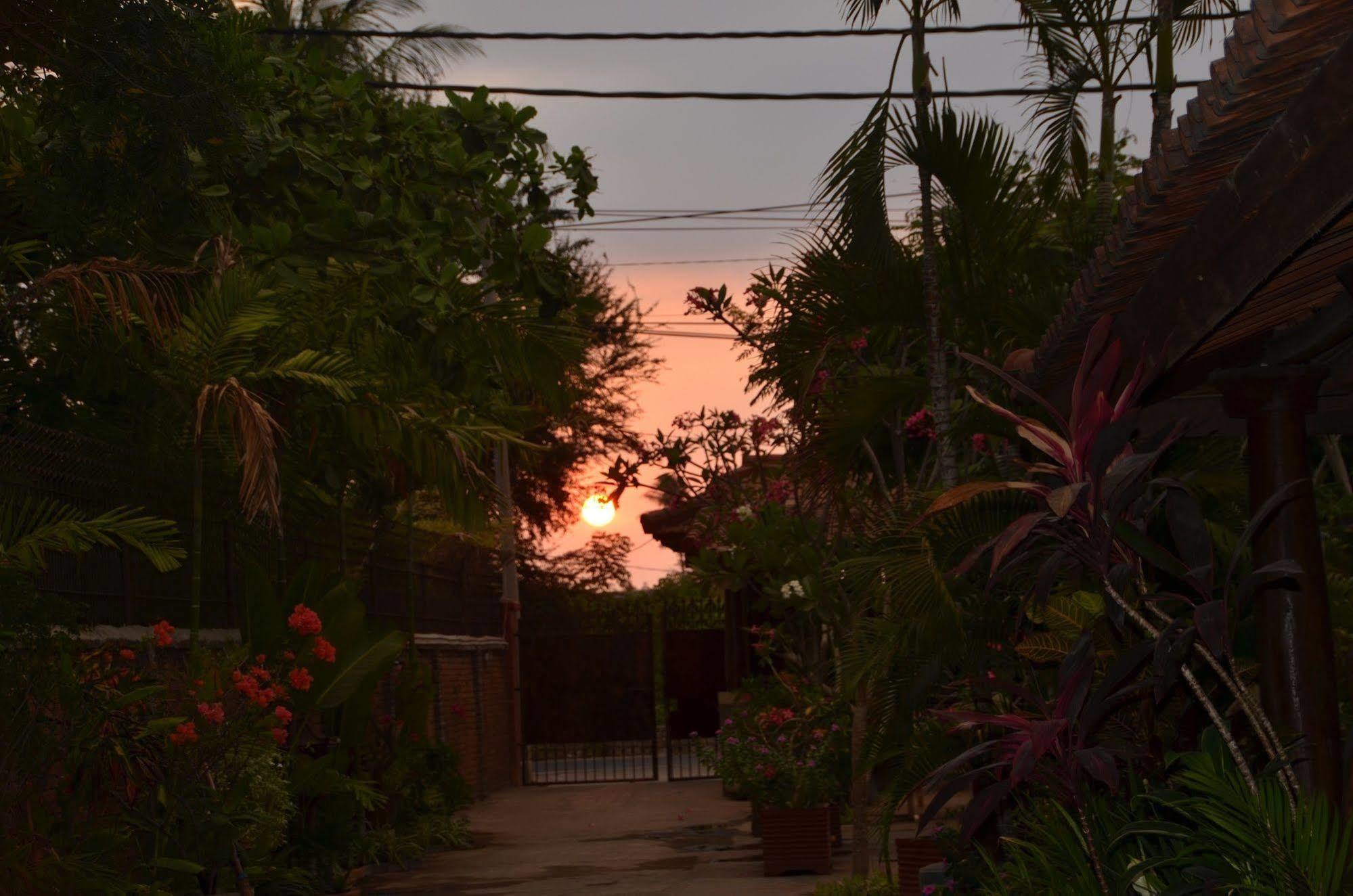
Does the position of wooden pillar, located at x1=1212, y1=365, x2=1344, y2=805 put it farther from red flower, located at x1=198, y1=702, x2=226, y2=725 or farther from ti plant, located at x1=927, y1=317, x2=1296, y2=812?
red flower, located at x1=198, y1=702, x2=226, y2=725

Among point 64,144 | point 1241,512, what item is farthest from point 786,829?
point 64,144

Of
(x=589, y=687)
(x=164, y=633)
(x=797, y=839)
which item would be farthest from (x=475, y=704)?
(x=164, y=633)

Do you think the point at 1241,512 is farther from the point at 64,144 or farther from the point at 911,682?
the point at 64,144

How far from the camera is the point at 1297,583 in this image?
5.61 m

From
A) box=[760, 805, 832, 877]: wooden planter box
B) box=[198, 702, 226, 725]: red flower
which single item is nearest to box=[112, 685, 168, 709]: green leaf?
box=[198, 702, 226, 725]: red flower

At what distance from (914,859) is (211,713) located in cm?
455

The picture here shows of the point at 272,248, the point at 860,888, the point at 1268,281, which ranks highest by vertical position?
the point at 272,248

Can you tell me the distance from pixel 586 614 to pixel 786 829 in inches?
592

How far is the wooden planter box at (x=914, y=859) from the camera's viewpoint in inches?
397

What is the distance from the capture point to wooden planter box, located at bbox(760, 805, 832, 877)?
13016mm

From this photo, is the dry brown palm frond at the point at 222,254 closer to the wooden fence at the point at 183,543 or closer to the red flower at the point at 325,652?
the wooden fence at the point at 183,543

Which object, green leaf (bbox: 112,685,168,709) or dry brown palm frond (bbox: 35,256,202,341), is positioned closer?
green leaf (bbox: 112,685,168,709)

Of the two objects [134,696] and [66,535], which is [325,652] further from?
[66,535]

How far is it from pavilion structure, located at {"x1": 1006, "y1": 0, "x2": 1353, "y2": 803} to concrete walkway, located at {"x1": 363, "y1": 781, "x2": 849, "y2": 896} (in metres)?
6.87
